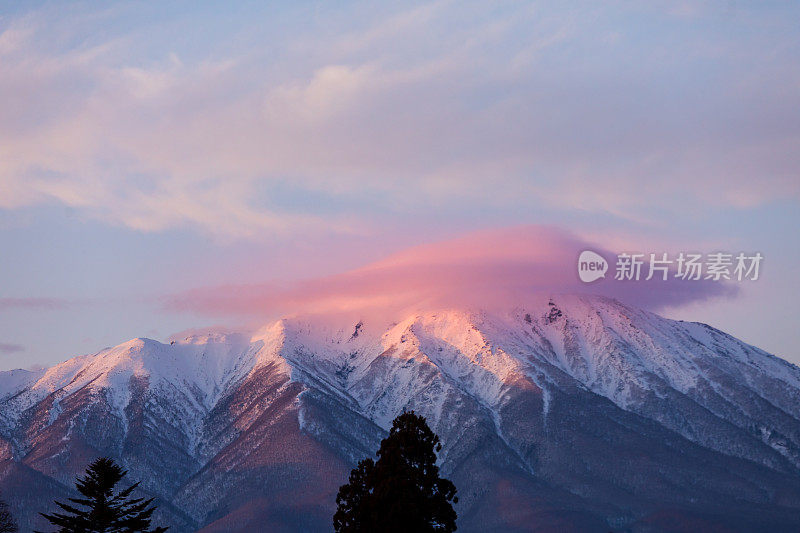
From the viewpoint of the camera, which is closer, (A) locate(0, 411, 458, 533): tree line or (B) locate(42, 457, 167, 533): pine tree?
(A) locate(0, 411, 458, 533): tree line

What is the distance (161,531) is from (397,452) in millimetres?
17732

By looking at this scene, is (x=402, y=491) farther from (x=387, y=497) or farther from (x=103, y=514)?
(x=103, y=514)

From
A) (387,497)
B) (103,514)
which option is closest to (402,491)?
(387,497)

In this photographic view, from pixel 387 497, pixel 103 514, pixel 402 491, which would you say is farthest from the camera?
pixel 103 514

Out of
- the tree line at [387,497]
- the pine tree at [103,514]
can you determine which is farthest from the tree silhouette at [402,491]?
the pine tree at [103,514]

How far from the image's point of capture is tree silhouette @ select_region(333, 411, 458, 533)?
8294 cm

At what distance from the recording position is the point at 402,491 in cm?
8331

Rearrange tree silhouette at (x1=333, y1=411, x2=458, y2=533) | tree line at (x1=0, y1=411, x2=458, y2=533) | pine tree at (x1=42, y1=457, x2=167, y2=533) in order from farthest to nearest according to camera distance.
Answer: pine tree at (x1=42, y1=457, x2=167, y2=533), tree line at (x1=0, y1=411, x2=458, y2=533), tree silhouette at (x1=333, y1=411, x2=458, y2=533)

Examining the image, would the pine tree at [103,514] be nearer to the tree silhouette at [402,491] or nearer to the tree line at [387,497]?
the tree line at [387,497]

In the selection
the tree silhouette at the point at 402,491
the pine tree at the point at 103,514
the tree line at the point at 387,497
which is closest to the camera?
the tree silhouette at the point at 402,491

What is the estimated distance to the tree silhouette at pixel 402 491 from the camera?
8294 cm

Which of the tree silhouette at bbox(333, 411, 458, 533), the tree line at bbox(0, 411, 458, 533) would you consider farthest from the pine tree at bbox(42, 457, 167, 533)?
the tree silhouette at bbox(333, 411, 458, 533)

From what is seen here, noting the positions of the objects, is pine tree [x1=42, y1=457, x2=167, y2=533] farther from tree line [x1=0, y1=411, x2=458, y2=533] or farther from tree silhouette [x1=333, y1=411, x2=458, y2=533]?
tree silhouette [x1=333, y1=411, x2=458, y2=533]

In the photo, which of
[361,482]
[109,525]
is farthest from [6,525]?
[361,482]
